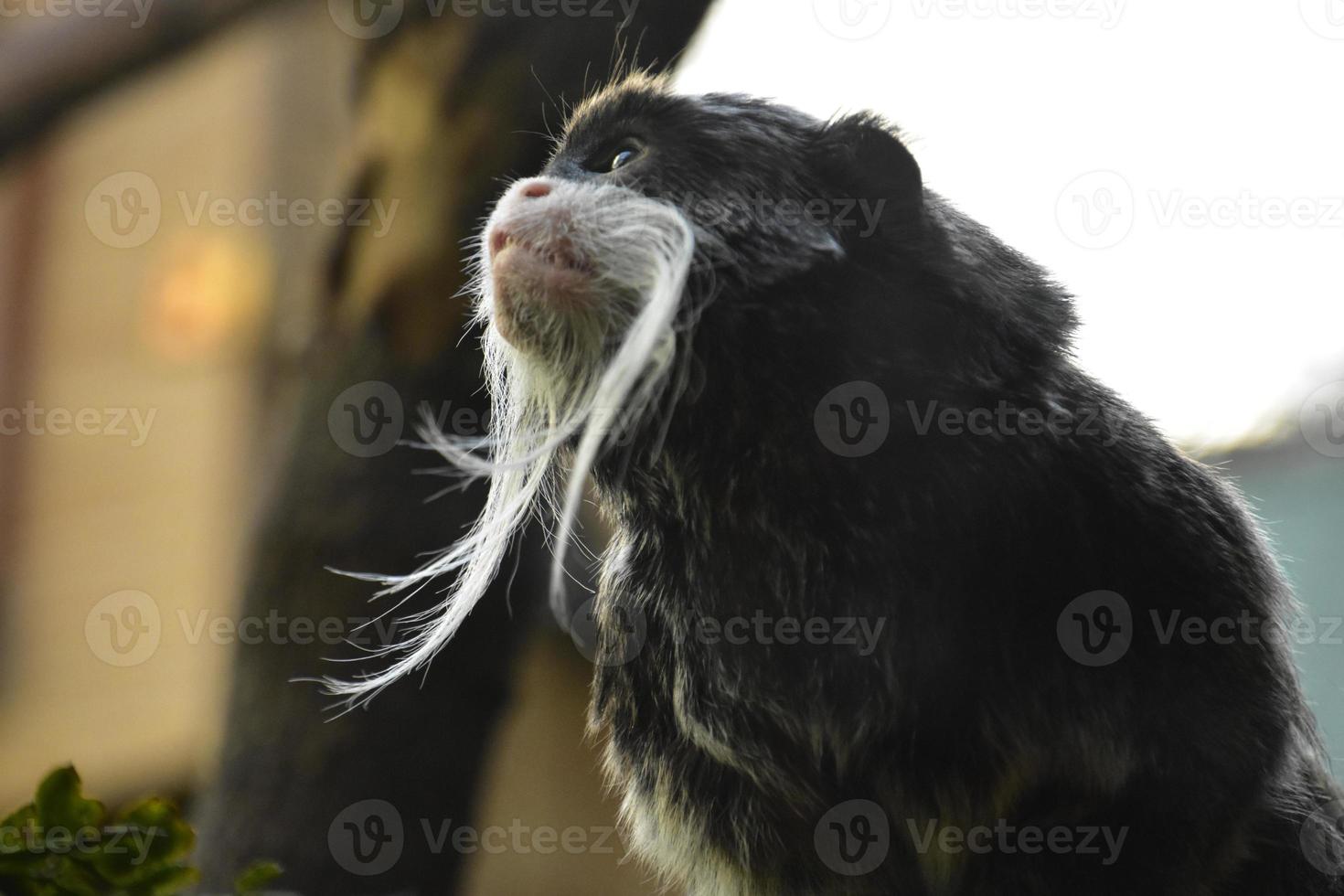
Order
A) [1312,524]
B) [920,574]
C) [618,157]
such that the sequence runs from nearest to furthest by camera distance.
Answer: [920,574]
[618,157]
[1312,524]

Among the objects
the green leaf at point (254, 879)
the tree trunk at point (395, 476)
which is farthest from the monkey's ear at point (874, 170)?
the green leaf at point (254, 879)

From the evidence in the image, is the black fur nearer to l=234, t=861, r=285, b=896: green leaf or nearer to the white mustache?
the white mustache

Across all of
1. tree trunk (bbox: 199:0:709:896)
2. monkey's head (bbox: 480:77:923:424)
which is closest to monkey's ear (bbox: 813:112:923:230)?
monkey's head (bbox: 480:77:923:424)

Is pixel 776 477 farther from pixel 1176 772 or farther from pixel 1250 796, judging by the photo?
pixel 1250 796

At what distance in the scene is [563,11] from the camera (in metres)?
2.55

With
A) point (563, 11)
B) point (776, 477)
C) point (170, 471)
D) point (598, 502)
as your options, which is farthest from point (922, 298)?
point (170, 471)

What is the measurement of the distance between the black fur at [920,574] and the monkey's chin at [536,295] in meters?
0.17

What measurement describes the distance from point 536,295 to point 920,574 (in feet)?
2.08

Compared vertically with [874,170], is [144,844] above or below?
below

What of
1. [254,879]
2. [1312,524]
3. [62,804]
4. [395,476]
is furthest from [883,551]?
[1312,524]

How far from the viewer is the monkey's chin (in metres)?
1.59

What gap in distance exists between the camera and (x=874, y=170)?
5.52ft

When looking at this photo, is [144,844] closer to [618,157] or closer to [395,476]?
[618,157]

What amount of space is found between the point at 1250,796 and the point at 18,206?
18.2 ft
